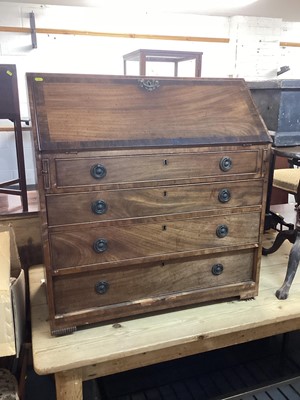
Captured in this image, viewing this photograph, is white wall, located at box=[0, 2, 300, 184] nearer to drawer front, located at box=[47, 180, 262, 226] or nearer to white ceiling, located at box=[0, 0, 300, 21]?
white ceiling, located at box=[0, 0, 300, 21]

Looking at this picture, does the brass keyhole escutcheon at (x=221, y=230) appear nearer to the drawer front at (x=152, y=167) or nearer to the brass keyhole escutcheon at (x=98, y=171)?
the drawer front at (x=152, y=167)

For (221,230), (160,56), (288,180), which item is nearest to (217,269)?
(221,230)

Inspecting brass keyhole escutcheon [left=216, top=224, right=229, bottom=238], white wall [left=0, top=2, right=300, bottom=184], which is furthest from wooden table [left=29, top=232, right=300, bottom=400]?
white wall [left=0, top=2, right=300, bottom=184]

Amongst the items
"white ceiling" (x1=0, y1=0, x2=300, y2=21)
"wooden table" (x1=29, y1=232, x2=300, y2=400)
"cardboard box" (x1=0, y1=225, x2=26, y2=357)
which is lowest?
"wooden table" (x1=29, y1=232, x2=300, y2=400)

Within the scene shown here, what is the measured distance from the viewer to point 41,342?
3.54 ft

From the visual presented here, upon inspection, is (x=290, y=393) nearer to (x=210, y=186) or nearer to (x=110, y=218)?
(x=210, y=186)

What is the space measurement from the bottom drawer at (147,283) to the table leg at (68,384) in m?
0.17

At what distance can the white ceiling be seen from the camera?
4133 mm

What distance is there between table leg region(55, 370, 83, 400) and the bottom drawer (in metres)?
0.17

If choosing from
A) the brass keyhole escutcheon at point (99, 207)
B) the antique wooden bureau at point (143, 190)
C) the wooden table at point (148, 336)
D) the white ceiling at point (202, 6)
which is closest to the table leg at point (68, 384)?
the wooden table at point (148, 336)

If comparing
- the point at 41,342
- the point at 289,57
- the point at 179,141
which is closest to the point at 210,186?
the point at 179,141

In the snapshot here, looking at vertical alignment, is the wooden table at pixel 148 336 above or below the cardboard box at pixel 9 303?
below

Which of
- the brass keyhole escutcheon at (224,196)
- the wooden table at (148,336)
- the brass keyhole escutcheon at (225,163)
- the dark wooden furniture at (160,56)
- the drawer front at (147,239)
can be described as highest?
the dark wooden furniture at (160,56)

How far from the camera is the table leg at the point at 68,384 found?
103cm
